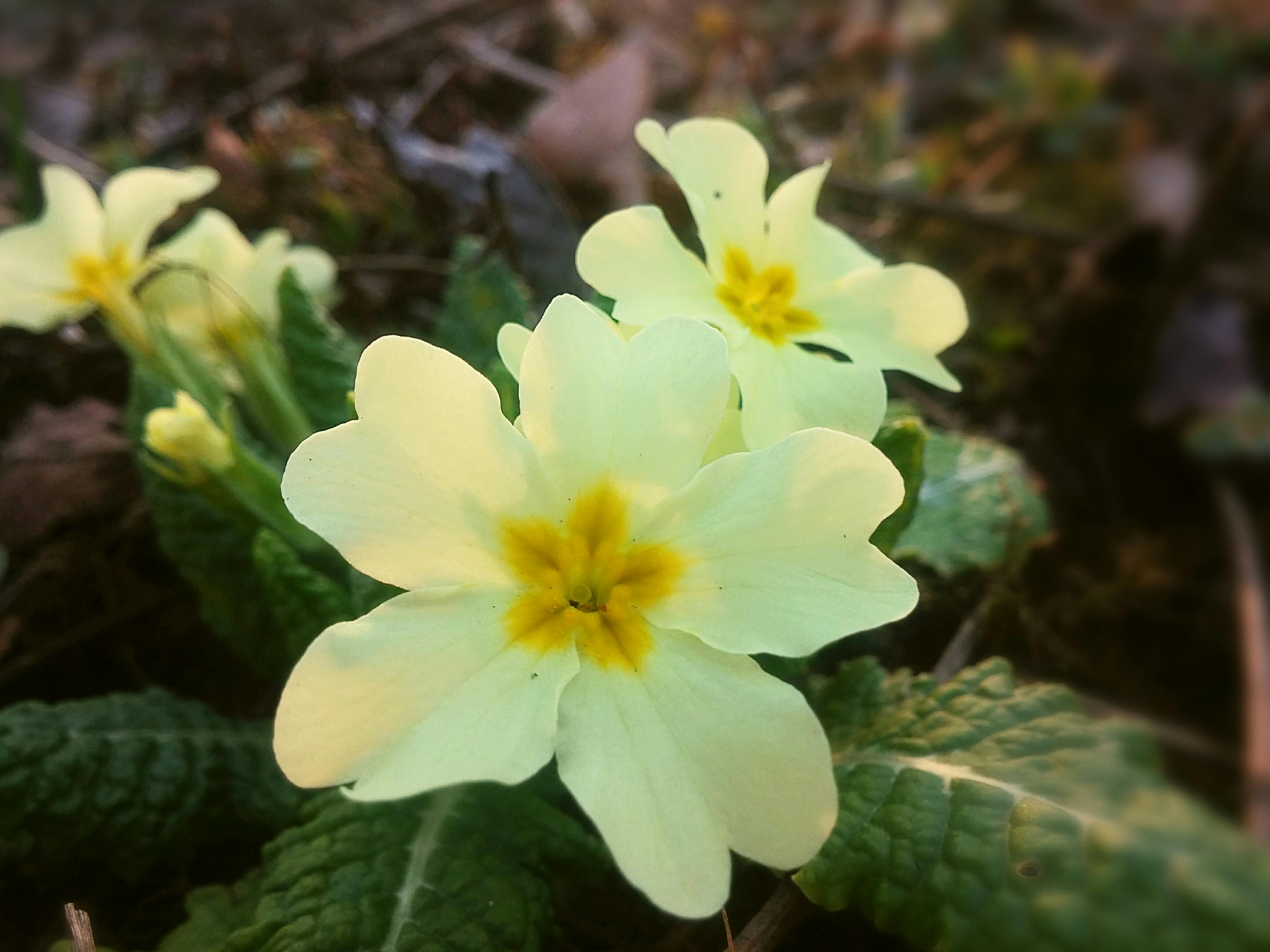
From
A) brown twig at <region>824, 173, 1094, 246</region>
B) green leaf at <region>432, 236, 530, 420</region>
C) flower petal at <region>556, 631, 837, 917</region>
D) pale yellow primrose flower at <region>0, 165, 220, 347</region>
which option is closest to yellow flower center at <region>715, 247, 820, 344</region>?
green leaf at <region>432, 236, 530, 420</region>

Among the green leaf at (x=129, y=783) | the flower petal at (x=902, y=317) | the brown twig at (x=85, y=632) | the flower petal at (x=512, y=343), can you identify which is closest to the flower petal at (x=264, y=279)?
the brown twig at (x=85, y=632)

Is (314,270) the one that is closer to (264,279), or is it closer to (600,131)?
(264,279)

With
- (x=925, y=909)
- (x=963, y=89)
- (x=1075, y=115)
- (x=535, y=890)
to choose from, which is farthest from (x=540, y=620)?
(x=963, y=89)

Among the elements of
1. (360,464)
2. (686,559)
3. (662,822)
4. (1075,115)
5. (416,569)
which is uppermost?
(360,464)

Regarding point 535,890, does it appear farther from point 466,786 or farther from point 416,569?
point 416,569

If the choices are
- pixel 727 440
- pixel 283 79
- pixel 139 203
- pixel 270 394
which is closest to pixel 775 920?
pixel 727 440

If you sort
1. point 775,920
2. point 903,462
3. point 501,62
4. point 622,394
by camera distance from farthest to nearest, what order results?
point 501,62, point 903,462, point 775,920, point 622,394
